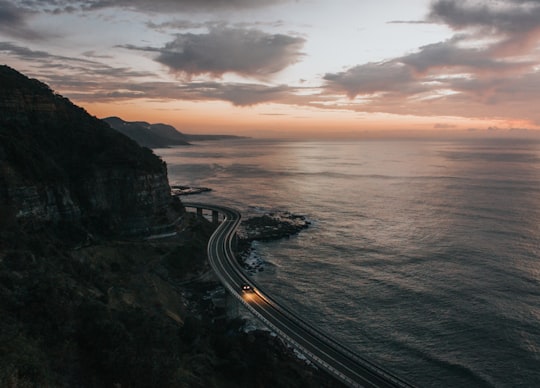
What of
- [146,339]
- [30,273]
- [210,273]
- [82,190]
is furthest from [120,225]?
[146,339]

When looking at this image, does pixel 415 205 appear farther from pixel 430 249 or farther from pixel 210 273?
pixel 210 273

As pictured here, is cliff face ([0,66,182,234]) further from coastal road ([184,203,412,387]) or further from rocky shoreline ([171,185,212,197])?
rocky shoreline ([171,185,212,197])

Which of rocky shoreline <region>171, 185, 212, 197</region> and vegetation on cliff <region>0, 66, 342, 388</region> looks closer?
vegetation on cliff <region>0, 66, 342, 388</region>

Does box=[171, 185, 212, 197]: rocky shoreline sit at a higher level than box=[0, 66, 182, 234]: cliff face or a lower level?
lower

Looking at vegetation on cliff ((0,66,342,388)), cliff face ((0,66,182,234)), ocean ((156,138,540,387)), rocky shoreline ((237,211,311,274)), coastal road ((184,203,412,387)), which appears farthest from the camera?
rocky shoreline ((237,211,311,274))

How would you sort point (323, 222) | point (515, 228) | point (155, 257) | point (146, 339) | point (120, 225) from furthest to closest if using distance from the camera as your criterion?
point (323, 222), point (515, 228), point (120, 225), point (155, 257), point (146, 339)

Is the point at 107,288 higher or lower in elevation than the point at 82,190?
lower

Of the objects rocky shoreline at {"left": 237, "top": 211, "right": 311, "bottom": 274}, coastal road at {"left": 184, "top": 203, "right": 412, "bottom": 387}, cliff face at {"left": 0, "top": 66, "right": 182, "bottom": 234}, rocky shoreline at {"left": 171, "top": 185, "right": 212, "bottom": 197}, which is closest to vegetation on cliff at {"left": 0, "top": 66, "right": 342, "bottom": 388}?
cliff face at {"left": 0, "top": 66, "right": 182, "bottom": 234}
